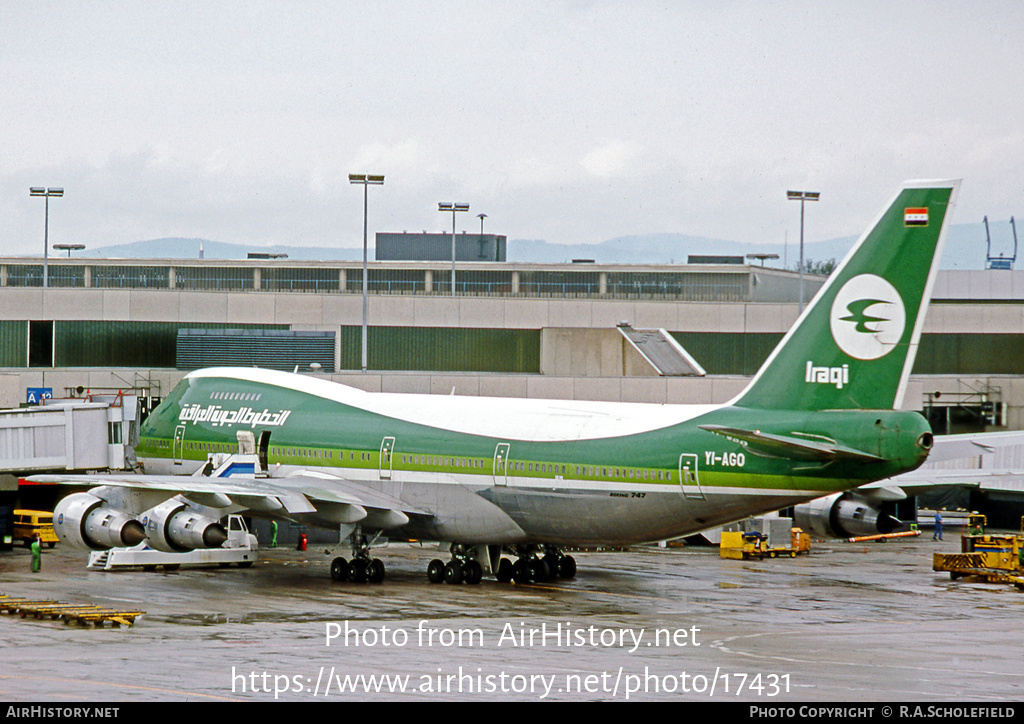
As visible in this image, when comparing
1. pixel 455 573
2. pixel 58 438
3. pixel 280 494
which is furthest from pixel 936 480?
pixel 58 438

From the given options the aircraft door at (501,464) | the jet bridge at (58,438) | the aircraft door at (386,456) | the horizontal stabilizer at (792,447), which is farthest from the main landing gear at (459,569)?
the jet bridge at (58,438)

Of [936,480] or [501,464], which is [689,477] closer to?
[501,464]

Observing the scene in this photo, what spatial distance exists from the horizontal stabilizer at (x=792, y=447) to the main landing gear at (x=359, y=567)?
428 inches

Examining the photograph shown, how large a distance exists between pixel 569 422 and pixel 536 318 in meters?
21.3

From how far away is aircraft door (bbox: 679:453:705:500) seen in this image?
105 feet

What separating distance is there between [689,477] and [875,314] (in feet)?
18.6

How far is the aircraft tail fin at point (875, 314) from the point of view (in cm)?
2958

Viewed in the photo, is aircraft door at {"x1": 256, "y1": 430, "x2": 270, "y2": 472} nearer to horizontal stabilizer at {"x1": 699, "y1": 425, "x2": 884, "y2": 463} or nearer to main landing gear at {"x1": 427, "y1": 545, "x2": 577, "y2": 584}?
main landing gear at {"x1": 427, "y1": 545, "x2": 577, "y2": 584}

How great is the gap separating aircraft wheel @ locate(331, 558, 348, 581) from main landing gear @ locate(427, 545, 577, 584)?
2.28 meters

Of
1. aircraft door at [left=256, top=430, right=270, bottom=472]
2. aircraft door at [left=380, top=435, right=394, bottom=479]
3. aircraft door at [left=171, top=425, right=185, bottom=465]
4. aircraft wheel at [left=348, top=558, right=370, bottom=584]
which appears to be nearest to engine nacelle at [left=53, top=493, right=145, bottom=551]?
aircraft door at [left=256, top=430, right=270, bottom=472]

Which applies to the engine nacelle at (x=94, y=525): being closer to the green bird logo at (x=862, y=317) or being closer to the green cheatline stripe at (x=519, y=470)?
the green cheatline stripe at (x=519, y=470)

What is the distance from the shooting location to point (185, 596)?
33562 millimetres

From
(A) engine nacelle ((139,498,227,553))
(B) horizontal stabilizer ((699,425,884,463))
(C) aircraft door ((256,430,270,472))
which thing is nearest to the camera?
(B) horizontal stabilizer ((699,425,884,463))
